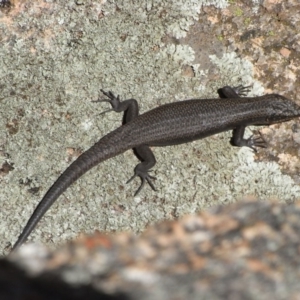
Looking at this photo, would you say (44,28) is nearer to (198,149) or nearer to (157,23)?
(157,23)

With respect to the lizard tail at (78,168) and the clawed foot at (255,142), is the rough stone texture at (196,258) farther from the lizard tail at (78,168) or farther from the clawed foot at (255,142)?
the clawed foot at (255,142)

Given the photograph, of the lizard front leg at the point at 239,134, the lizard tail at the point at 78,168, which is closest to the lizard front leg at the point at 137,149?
the lizard tail at the point at 78,168

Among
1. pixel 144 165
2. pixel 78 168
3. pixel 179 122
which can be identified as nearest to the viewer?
Answer: pixel 78 168

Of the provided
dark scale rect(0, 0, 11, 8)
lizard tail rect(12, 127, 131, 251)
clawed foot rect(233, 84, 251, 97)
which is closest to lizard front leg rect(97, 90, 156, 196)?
lizard tail rect(12, 127, 131, 251)

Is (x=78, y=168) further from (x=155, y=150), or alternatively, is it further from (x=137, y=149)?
(x=155, y=150)

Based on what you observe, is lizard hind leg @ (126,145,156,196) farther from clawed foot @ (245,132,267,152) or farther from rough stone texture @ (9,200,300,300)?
clawed foot @ (245,132,267,152)

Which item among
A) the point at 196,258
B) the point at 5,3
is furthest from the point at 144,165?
the point at 5,3
